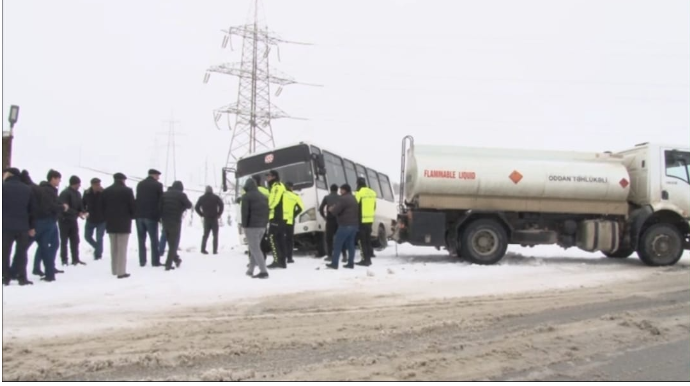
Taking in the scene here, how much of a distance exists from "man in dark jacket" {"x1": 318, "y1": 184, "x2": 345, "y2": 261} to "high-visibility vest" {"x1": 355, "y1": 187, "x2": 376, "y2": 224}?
49 centimetres

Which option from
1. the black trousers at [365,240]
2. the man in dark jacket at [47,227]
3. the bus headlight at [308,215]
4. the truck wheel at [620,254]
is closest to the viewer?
the man in dark jacket at [47,227]

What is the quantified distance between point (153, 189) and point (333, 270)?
11.9 ft

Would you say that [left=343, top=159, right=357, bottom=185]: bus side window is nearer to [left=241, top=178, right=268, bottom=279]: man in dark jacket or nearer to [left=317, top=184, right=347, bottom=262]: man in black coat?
[left=317, top=184, right=347, bottom=262]: man in black coat

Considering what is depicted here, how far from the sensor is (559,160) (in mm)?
11797

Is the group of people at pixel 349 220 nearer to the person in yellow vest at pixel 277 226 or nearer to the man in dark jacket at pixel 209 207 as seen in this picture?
the person in yellow vest at pixel 277 226

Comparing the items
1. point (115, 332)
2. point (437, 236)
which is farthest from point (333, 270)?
point (115, 332)

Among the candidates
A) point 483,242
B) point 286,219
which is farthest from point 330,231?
point 483,242

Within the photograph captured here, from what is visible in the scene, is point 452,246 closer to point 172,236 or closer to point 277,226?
point 277,226

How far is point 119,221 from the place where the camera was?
8.59m

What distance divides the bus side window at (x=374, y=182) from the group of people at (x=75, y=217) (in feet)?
25.9

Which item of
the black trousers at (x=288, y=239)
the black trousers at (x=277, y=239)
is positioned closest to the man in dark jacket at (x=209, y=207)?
the black trousers at (x=288, y=239)

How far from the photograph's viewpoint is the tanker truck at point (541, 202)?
11.4m

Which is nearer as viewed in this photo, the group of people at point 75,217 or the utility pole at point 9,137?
the group of people at point 75,217

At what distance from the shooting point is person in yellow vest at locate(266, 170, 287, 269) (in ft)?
32.6
